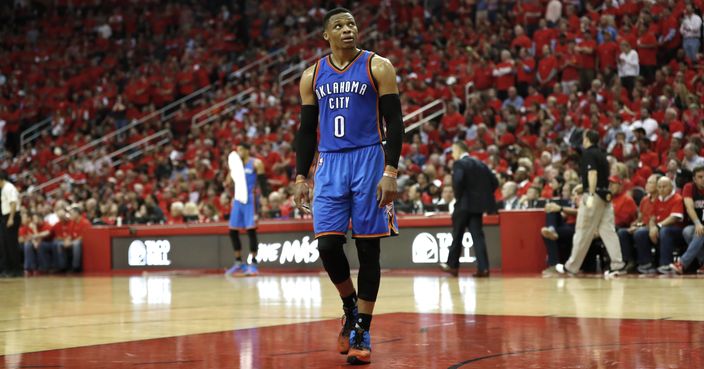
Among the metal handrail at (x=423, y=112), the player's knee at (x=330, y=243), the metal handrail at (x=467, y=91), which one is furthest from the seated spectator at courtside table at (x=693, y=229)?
the metal handrail at (x=423, y=112)

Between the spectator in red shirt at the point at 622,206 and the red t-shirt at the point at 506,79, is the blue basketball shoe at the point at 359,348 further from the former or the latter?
the red t-shirt at the point at 506,79

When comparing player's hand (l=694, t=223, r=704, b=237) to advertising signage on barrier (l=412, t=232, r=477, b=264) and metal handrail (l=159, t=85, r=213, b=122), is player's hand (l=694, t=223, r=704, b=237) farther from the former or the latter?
metal handrail (l=159, t=85, r=213, b=122)

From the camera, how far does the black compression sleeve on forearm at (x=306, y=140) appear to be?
5.77 metres

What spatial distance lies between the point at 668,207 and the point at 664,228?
11.2 inches

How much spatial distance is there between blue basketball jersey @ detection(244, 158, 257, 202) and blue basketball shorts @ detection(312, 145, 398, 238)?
9.41 metres

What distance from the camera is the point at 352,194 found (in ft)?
18.3

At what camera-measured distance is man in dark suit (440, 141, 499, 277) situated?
527 inches

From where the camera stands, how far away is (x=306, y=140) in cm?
578

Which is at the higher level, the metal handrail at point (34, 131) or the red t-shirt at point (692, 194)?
the metal handrail at point (34, 131)

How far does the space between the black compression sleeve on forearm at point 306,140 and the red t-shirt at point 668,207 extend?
315 inches

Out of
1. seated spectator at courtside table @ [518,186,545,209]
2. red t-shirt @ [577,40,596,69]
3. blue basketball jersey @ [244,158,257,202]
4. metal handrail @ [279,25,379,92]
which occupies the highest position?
metal handrail @ [279,25,379,92]

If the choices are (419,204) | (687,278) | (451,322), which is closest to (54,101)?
Result: (419,204)

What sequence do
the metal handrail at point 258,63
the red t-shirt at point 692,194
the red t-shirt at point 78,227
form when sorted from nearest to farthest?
the red t-shirt at point 692,194 → the red t-shirt at point 78,227 → the metal handrail at point 258,63

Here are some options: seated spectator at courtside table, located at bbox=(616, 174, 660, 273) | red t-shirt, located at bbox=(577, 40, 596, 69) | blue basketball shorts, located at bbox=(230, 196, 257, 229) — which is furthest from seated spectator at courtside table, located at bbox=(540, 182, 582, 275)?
red t-shirt, located at bbox=(577, 40, 596, 69)
